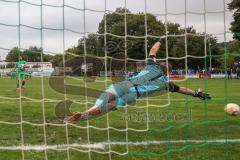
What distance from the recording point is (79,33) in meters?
6.79

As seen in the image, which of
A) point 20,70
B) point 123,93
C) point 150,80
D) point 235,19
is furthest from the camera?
point 235,19

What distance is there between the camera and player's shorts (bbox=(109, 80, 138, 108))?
8534mm

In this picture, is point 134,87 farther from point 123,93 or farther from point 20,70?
point 20,70

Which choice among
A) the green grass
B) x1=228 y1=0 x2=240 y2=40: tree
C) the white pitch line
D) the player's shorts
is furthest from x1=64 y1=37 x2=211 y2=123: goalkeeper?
x1=228 y1=0 x2=240 y2=40: tree

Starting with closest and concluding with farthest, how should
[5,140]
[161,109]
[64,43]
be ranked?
[64,43], [5,140], [161,109]

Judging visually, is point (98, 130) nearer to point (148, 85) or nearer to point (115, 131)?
point (115, 131)

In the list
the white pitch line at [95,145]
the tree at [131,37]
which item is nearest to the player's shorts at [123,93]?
the tree at [131,37]

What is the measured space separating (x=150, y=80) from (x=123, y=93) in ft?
1.87

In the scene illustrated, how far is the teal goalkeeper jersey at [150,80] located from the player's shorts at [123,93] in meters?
0.07

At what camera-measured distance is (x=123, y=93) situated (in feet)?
28.3

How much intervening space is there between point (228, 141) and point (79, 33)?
3.22m

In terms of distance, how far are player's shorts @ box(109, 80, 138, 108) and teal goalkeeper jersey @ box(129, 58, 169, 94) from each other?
7 centimetres

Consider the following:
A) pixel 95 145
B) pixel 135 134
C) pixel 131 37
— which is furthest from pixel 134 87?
pixel 95 145

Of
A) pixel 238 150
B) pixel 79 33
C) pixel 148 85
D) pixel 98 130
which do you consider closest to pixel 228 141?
pixel 238 150
